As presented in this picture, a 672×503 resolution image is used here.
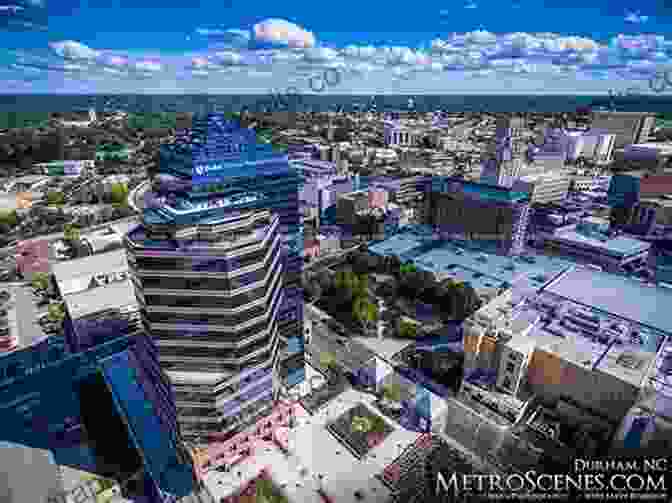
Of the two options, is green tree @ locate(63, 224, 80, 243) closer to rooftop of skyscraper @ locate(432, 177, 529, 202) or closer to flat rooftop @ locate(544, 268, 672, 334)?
rooftop of skyscraper @ locate(432, 177, 529, 202)

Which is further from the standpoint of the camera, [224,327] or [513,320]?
[513,320]

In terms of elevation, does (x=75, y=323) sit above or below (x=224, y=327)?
below

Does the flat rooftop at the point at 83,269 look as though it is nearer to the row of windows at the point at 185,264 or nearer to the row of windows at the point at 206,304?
the row of windows at the point at 206,304

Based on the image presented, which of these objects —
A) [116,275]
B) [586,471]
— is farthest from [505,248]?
[116,275]

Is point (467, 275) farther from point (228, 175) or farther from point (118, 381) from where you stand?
point (118, 381)

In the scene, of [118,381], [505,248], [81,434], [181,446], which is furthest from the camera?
[505,248]

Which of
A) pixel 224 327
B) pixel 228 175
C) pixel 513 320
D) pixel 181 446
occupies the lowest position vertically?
pixel 181 446

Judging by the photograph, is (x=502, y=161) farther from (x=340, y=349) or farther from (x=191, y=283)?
(x=191, y=283)

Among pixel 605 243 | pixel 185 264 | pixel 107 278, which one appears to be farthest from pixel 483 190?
pixel 107 278

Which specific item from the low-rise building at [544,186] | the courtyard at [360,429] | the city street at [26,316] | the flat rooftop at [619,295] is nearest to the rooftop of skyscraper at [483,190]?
the flat rooftop at [619,295]
